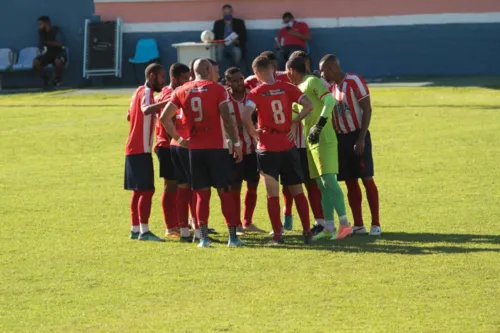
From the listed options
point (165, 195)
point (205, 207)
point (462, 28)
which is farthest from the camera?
point (462, 28)

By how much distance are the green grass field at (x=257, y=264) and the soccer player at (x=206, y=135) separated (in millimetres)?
482

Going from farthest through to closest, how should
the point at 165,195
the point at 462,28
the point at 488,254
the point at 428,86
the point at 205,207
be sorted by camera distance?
the point at 462,28 < the point at 428,86 < the point at 165,195 < the point at 205,207 < the point at 488,254

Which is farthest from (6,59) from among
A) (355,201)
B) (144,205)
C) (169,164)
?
(355,201)

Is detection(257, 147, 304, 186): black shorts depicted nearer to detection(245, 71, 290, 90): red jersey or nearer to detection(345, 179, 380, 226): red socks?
detection(345, 179, 380, 226): red socks

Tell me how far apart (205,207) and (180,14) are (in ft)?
73.5

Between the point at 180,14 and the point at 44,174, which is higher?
the point at 180,14

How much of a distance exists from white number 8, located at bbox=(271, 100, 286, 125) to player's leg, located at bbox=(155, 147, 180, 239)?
137cm

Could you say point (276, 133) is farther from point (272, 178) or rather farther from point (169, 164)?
point (169, 164)

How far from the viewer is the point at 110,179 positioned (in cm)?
1691

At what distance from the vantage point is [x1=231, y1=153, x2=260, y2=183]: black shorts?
12492mm

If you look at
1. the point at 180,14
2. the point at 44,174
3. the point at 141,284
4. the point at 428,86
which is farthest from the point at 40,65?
the point at 141,284

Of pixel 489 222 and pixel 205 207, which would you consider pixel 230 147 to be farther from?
pixel 489 222

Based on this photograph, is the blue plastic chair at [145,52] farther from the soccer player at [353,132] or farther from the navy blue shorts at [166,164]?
the soccer player at [353,132]

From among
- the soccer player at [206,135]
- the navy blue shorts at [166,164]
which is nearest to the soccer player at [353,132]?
the soccer player at [206,135]
